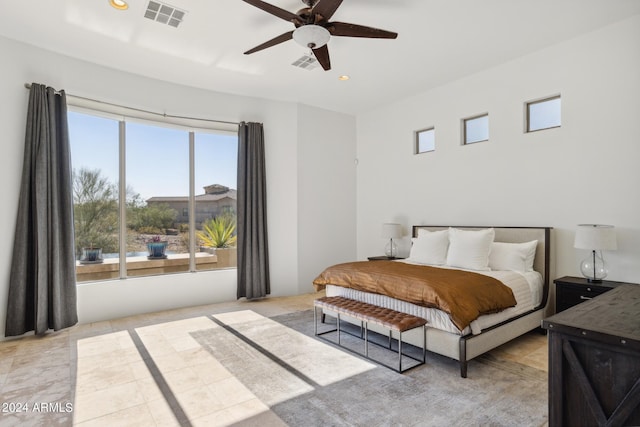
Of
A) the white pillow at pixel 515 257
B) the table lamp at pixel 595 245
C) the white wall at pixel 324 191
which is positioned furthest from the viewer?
the white wall at pixel 324 191

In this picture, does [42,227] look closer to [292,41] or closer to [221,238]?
[221,238]

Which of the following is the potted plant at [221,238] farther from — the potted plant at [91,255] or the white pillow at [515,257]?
the white pillow at [515,257]

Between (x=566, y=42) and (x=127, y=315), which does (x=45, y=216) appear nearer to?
(x=127, y=315)

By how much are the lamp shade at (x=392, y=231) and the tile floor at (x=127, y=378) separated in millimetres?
2227

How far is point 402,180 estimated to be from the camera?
18.7 ft

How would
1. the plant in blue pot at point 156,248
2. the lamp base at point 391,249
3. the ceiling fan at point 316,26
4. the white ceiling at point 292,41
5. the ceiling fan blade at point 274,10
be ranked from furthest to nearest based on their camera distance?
the lamp base at point 391,249 → the plant in blue pot at point 156,248 → the white ceiling at point 292,41 → the ceiling fan at point 316,26 → the ceiling fan blade at point 274,10

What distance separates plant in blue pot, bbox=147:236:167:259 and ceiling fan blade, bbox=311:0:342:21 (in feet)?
12.0

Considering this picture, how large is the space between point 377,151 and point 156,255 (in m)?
3.92

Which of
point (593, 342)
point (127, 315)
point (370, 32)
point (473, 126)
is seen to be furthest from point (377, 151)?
point (593, 342)

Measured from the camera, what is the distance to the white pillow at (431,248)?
4410 mm

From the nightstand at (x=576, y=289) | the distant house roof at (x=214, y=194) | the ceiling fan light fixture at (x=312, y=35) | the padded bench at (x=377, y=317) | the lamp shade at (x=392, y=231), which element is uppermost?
the ceiling fan light fixture at (x=312, y=35)

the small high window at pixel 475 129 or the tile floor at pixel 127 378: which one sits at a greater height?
the small high window at pixel 475 129

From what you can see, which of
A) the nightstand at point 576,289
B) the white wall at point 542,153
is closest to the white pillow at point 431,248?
the white wall at point 542,153

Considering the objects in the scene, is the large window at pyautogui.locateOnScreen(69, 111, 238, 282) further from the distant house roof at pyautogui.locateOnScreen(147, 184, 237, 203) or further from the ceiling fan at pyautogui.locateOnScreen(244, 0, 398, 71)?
the ceiling fan at pyautogui.locateOnScreen(244, 0, 398, 71)
